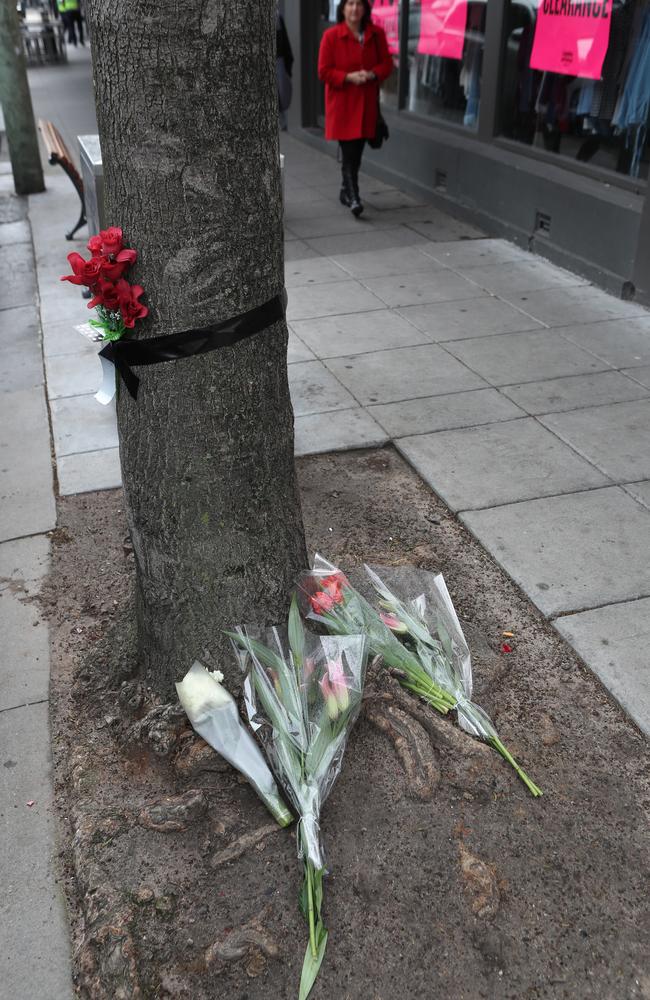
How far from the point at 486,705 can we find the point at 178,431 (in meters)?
1.46

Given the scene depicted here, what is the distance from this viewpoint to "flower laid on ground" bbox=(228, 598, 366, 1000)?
2637 mm

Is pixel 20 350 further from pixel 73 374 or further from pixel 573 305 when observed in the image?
pixel 573 305

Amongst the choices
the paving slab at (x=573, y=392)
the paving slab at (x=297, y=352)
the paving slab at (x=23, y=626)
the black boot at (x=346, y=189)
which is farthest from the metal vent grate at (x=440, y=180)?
the paving slab at (x=23, y=626)

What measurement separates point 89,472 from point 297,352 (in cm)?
208

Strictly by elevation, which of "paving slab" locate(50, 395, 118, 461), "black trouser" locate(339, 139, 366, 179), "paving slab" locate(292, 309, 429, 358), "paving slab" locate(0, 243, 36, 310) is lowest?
"paving slab" locate(0, 243, 36, 310)

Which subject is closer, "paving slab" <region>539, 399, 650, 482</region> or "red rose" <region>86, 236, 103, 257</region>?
"red rose" <region>86, 236, 103, 257</region>

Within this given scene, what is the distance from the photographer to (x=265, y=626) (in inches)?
121

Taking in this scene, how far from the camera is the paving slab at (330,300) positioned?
712 cm

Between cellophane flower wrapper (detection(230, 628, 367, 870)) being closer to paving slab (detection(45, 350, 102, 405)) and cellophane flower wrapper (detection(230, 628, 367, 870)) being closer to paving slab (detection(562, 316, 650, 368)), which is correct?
paving slab (detection(45, 350, 102, 405))

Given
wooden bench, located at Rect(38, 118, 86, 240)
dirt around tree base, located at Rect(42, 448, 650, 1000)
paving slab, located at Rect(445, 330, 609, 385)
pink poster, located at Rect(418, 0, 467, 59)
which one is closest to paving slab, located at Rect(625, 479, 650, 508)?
dirt around tree base, located at Rect(42, 448, 650, 1000)

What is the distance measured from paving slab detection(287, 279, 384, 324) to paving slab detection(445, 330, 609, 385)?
1.14 metres

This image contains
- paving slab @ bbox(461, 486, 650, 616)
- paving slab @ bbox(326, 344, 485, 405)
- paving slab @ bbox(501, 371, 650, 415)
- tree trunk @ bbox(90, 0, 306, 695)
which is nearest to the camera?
tree trunk @ bbox(90, 0, 306, 695)

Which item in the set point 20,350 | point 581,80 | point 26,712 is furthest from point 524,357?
point 26,712

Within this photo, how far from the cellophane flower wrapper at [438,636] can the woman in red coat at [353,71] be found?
6.84m
